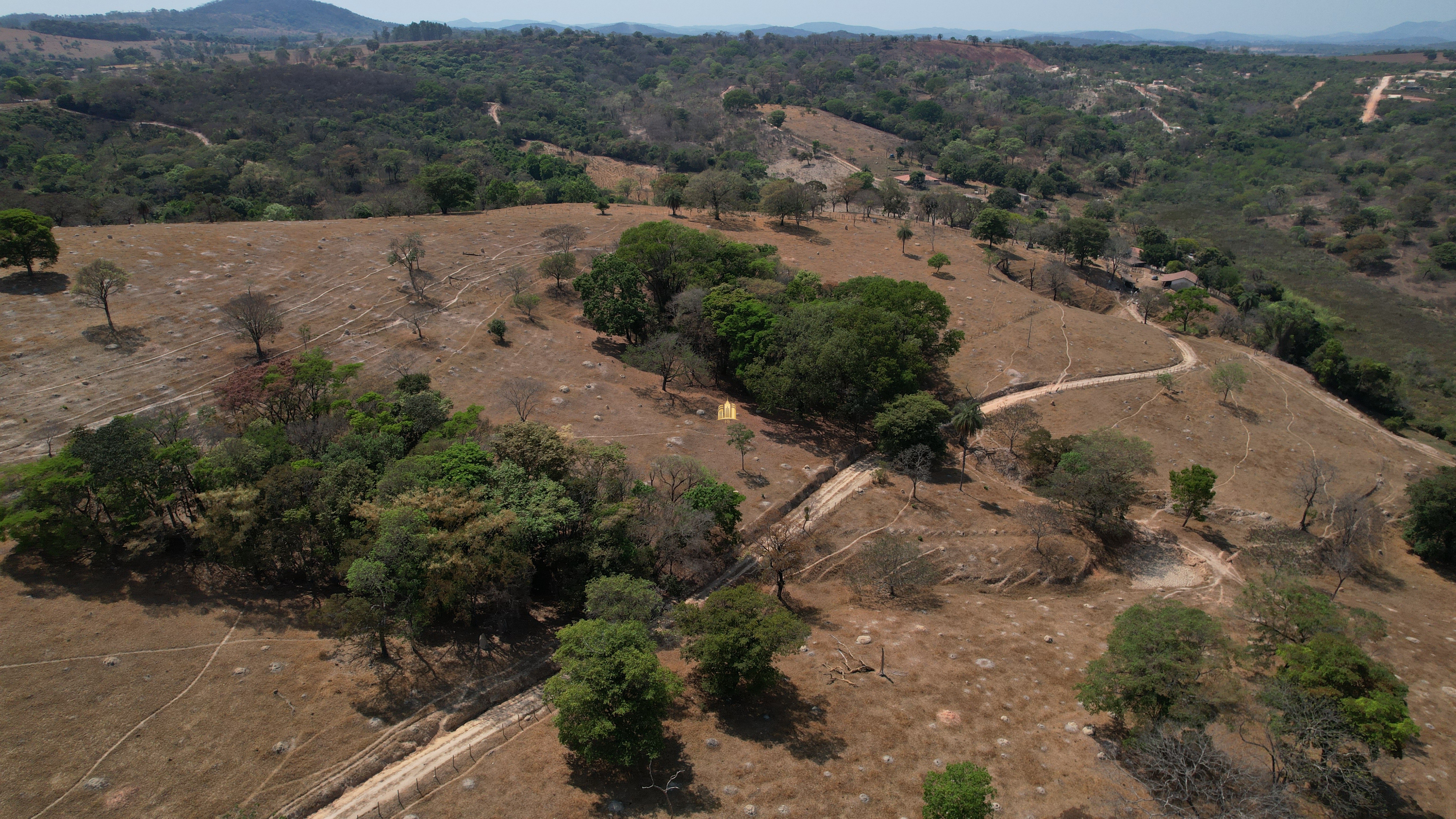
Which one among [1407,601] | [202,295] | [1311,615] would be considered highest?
[202,295]

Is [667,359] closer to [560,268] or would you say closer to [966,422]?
[560,268]

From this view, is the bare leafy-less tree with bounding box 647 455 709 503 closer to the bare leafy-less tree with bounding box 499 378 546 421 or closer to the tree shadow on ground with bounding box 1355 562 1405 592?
the bare leafy-less tree with bounding box 499 378 546 421

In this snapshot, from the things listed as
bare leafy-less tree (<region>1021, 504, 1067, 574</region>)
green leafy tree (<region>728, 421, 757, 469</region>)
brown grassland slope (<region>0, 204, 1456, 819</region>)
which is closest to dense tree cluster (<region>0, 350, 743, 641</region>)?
brown grassland slope (<region>0, 204, 1456, 819</region>)

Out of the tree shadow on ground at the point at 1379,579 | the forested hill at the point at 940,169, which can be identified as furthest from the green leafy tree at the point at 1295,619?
the forested hill at the point at 940,169

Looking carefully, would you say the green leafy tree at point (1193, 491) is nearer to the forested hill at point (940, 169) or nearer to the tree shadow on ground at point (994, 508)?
the tree shadow on ground at point (994, 508)

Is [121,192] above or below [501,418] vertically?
above

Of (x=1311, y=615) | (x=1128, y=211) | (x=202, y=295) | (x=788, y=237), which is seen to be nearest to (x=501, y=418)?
(x=202, y=295)

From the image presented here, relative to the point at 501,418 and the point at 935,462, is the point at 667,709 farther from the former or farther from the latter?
the point at 935,462
